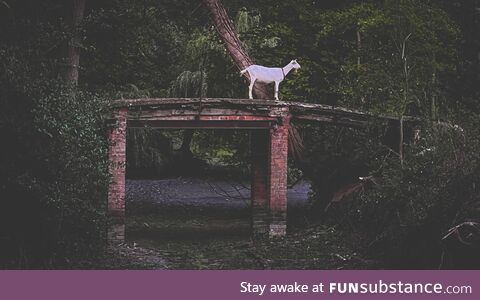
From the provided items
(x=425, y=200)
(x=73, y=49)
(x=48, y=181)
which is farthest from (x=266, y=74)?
(x=48, y=181)

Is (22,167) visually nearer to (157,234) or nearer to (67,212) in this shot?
(67,212)

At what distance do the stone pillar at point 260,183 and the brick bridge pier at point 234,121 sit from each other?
6 centimetres

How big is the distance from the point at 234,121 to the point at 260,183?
2.74m

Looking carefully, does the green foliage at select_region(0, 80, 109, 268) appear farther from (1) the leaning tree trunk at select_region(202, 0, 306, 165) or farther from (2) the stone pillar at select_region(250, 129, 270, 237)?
(1) the leaning tree trunk at select_region(202, 0, 306, 165)

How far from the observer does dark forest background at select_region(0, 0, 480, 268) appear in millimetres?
11852

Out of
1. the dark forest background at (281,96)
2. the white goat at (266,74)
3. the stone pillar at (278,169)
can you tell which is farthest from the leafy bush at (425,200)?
the white goat at (266,74)

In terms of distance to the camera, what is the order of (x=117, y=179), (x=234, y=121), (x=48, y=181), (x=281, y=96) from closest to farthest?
1. (x=48, y=181)
2. (x=117, y=179)
3. (x=234, y=121)
4. (x=281, y=96)

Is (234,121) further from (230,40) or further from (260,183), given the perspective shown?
(230,40)

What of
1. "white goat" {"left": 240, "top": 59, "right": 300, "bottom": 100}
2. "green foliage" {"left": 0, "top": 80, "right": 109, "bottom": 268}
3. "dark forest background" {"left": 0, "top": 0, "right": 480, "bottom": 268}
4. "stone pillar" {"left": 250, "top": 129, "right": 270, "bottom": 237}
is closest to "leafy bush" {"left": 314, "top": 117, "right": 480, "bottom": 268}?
"dark forest background" {"left": 0, "top": 0, "right": 480, "bottom": 268}

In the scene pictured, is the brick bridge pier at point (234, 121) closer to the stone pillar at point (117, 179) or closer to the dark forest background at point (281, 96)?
the stone pillar at point (117, 179)

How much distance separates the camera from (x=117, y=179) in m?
17.9

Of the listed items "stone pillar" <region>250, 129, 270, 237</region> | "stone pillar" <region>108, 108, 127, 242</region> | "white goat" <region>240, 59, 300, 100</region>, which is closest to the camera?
"stone pillar" <region>108, 108, 127, 242</region>

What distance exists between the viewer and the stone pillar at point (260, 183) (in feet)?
65.5

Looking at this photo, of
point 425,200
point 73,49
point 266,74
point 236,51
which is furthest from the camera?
point 236,51
